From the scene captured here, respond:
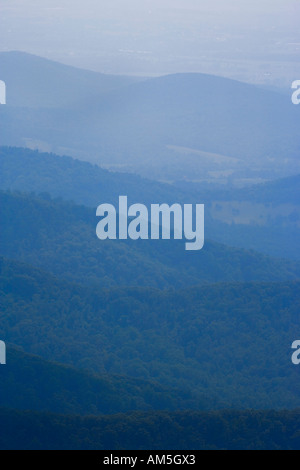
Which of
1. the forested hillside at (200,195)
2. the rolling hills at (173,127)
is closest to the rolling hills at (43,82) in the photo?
the rolling hills at (173,127)

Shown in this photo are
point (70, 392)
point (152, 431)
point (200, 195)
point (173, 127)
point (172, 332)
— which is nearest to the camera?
point (152, 431)

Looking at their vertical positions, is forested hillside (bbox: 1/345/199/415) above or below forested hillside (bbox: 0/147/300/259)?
below

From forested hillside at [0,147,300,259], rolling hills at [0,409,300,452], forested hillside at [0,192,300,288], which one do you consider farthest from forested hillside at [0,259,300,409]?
forested hillside at [0,147,300,259]

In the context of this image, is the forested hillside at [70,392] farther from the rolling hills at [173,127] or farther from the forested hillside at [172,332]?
the rolling hills at [173,127]

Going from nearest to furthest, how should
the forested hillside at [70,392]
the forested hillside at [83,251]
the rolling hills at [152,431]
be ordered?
1. the rolling hills at [152,431]
2. the forested hillside at [70,392]
3. the forested hillside at [83,251]

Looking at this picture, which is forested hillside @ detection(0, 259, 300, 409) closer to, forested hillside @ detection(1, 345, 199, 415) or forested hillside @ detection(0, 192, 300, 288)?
forested hillside @ detection(1, 345, 199, 415)

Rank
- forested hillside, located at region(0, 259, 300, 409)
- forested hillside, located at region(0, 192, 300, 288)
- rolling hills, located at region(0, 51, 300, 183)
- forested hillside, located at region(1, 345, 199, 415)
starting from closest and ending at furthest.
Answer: forested hillside, located at region(1, 345, 199, 415) → forested hillside, located at region(0, 259, 300, 409) → forested hillside, located at region(0, 192, 300, 288) → rolling hills, located at region(0, 51, 300, 183)

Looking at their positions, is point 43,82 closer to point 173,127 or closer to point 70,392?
point 173,127

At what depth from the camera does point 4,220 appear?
42781mm

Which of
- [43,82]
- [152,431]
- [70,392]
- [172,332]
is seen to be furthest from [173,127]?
[152,431]

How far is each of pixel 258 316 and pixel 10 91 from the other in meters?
93.8

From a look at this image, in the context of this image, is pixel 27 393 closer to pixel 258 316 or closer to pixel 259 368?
pixel 259 368

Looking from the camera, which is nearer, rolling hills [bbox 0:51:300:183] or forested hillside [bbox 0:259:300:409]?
forested hillside [bbox 0:259:300:409]

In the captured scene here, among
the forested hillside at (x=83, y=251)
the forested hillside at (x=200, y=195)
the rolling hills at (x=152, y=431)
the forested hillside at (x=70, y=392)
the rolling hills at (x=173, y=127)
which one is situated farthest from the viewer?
the rolling hills at (x=173, y=127)
